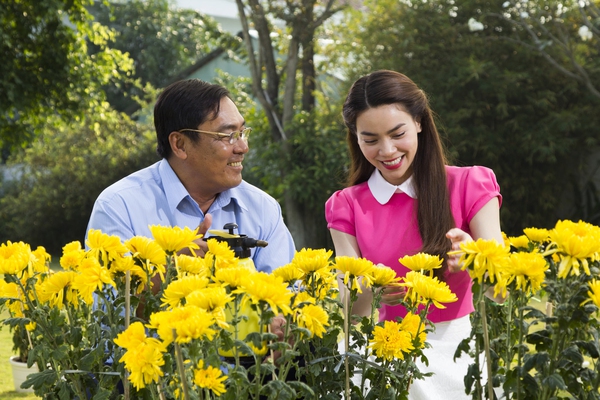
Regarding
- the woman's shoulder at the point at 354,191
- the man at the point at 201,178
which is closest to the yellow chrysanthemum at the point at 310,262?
the man at the point at 201,178

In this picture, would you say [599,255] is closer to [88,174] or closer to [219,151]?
[219,151]

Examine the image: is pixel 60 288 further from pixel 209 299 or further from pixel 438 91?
pixel 438 91

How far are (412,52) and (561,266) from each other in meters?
9.76

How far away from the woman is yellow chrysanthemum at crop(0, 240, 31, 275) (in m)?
1.04

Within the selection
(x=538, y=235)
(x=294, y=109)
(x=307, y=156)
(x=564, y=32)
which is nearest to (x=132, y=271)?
(x=538, y=235)

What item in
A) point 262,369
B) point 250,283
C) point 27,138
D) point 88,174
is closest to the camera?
point 250,283

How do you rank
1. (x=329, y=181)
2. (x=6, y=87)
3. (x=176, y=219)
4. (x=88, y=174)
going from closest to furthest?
1. (x=176, y=219)
2. (x=6, y=87)
3. (x=329, y=181)
4. (x=88, y=174)

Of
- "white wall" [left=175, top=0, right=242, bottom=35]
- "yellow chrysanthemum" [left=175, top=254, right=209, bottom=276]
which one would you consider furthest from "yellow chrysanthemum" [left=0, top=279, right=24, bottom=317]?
"white wall" [left=175, top=0, right=242, bottom=35]

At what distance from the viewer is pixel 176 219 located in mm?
2547

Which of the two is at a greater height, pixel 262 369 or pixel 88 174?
pixel 262 369

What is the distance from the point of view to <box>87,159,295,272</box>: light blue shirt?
2385 millimetres

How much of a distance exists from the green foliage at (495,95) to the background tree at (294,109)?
76 centimetres

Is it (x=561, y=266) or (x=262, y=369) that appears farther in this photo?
(x=262, y=369)

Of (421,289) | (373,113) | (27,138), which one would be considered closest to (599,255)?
(421,289)
